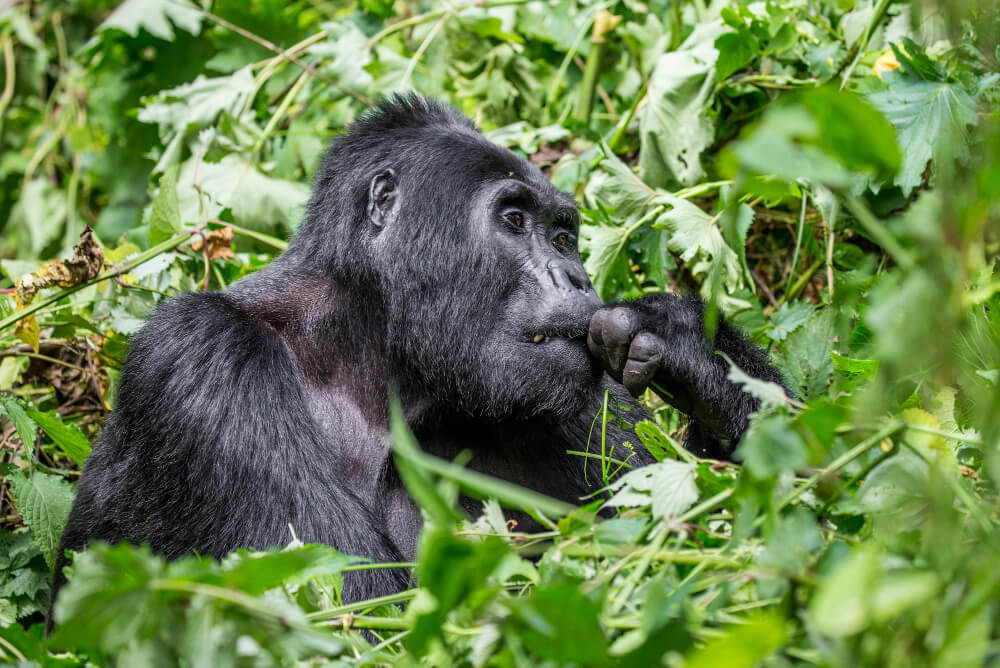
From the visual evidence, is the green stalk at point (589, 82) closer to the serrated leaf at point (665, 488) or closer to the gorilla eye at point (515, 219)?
the gorilla eye at point (515, 219)

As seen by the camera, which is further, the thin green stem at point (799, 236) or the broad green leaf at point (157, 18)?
the broad green leaf at point (157, 18)

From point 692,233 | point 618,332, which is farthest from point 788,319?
point 618,332

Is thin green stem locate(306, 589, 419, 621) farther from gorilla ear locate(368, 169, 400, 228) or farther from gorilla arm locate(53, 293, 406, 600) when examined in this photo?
gorilla ear locate(368, 169, 400, 228)

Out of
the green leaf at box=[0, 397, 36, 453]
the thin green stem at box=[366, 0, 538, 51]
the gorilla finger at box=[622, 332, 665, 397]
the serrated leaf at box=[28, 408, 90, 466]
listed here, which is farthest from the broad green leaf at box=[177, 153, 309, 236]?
the gorilla finger at box=[622, 332, 665, 397]

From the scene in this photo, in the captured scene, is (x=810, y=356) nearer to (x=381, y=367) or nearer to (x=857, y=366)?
(x=857, y=366)

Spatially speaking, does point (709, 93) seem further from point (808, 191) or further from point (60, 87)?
point (60, 87)

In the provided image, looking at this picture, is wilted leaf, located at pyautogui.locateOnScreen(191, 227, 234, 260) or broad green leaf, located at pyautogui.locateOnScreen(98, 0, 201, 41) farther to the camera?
broad green leaf, located at pyautogui.locateOnScreen(98, 0, 201, 41)

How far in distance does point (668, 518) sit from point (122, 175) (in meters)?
5.85

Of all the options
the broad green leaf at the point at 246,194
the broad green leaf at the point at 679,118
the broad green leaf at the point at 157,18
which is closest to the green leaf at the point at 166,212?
the broad green leaf at the point at 246,194

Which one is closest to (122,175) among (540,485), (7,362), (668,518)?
(7,362)

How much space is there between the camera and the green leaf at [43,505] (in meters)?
3.09

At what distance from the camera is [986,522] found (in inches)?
58.5

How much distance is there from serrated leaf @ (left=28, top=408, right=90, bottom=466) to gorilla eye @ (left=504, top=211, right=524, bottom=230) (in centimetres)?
154

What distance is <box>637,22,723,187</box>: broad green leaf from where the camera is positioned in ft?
13.6
